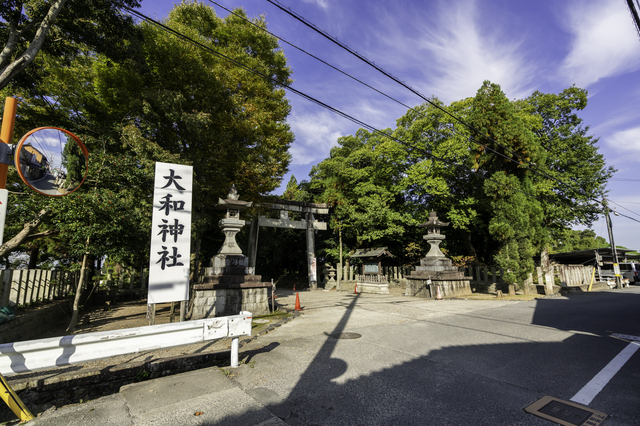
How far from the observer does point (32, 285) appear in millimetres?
9062

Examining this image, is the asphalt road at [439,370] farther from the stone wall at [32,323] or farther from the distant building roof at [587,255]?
the distant building roof at [587,255]

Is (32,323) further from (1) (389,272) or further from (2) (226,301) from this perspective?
(1) (389,272)

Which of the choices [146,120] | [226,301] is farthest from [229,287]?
[146,120]

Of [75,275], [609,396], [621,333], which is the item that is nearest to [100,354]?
[609,396]

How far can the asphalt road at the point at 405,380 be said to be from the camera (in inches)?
107

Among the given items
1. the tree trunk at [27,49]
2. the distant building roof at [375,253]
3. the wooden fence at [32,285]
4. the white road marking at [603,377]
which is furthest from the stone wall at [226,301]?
the distant building roof at [375,253]

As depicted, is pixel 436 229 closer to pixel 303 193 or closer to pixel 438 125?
pixel 438 125

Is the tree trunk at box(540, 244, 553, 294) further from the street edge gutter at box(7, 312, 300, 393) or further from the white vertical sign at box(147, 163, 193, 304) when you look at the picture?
the white vertical sign at box(147, 163, 193, 304)

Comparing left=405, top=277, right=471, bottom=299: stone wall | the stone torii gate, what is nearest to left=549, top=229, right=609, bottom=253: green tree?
left=405, top=277, right=471, bottom=299: stone wall

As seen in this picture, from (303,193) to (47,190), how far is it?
22.6 metres

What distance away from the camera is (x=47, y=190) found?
3.53 m

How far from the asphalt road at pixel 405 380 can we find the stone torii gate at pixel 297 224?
13.6 metres

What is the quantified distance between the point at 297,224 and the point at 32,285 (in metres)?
14.4

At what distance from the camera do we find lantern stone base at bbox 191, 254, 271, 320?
802 cm
